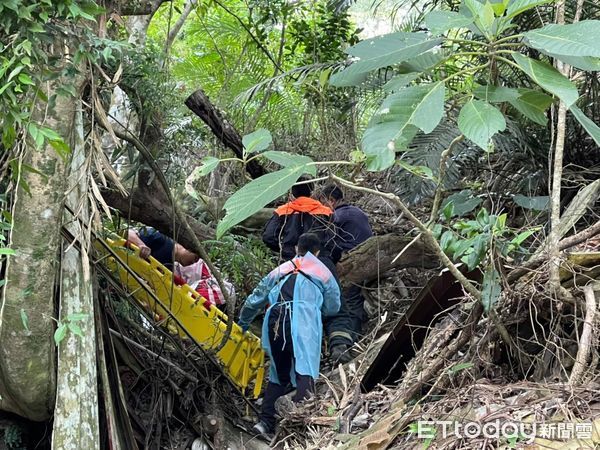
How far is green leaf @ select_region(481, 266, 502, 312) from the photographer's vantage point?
132 inches

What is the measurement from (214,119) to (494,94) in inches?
178

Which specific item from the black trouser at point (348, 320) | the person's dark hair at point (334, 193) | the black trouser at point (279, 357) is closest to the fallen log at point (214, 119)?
the person's dark hair at point (334, 193)

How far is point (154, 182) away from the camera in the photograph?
6.10 m

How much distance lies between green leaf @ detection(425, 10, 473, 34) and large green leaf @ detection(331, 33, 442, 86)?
7cm

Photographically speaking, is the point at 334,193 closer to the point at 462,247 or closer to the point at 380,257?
the point at 380,257

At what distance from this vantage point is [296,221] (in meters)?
6.70

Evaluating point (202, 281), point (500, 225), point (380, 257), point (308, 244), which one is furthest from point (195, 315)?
point (500, 225)

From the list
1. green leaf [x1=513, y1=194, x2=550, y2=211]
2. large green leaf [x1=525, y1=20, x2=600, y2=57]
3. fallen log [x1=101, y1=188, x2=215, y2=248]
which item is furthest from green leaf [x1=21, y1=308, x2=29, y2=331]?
green leaf [x1=513, y1=194, x2=550, y2=211]

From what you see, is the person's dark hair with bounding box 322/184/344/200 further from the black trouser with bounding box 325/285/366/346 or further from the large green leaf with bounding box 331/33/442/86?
the large green leaf with bounding box 331/33/442/86

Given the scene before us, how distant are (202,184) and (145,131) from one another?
2801 millimetres

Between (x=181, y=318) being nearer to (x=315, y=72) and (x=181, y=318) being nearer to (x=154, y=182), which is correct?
(x=154, y=182)

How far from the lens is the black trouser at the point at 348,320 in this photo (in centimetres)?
653

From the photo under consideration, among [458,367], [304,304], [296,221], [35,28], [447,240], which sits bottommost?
[304,304]

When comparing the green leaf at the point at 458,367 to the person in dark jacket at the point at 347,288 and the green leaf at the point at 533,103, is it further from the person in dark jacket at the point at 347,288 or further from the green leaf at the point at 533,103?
the person in dark jacket at the point at 347,288
